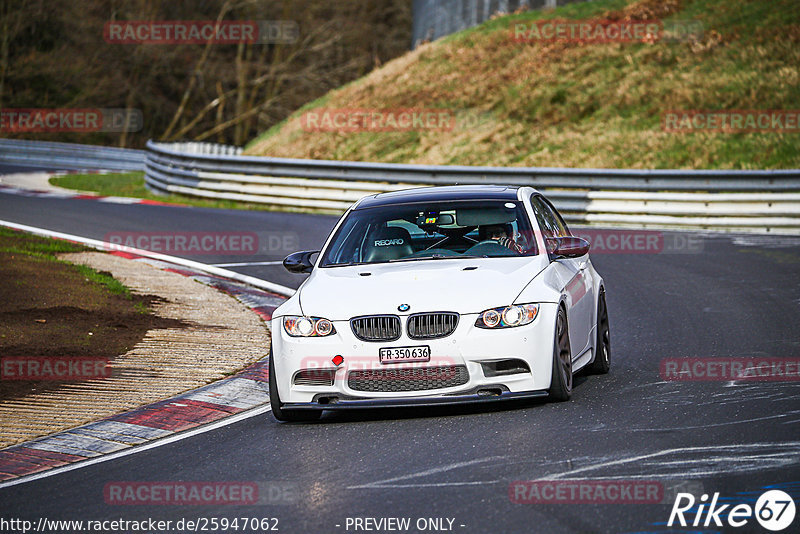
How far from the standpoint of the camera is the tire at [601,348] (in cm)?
940

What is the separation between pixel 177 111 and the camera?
6184 cm

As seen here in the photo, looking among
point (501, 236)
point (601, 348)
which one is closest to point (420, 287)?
point (501, 236)

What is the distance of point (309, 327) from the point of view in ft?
26.4

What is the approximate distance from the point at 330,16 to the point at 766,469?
60.1 meters

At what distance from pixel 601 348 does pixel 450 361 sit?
2.10 metres

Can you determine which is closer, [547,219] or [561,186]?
[547,219]

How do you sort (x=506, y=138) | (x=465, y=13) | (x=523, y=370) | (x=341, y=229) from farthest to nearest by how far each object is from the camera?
(x=465, y=13) < (x=506, y=138) < (x=341, y=229) < (x=523, y=370)

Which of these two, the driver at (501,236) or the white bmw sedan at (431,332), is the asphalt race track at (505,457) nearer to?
the white bmw sedan at (431,332)

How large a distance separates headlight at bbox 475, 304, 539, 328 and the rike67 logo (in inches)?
91.8

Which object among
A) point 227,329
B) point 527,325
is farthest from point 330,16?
point 527,325

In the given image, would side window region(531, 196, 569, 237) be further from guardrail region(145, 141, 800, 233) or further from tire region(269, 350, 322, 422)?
guardrail region(145, 141, 800, 233)

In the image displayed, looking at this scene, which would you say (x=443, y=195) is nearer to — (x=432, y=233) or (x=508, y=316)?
(x=432, y=233)

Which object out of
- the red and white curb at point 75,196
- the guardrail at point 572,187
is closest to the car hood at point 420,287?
the guardrail at point 572,187

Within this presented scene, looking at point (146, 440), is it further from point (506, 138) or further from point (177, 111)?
point (177, 111)
